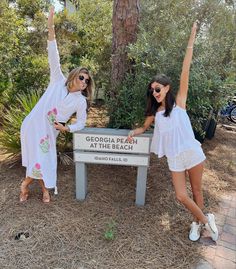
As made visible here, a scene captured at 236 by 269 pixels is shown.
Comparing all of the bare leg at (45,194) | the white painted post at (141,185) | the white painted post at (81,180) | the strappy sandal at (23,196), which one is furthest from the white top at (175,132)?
the strappy sandal at (23,196)

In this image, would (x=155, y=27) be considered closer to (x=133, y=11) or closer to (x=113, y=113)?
(x=133, y=11)

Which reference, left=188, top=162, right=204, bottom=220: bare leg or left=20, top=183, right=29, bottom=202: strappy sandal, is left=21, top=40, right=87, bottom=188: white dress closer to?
left=20, top=183, right=29, bottom=202: strappy sandal

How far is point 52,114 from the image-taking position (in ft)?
10.9

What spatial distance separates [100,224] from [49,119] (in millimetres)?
1270

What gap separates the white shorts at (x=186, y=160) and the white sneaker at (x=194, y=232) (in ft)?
2.17


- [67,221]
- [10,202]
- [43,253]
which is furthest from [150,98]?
[10,202]

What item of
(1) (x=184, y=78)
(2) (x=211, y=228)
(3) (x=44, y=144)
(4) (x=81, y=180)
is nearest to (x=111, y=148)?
(4) (x=81, y=180)

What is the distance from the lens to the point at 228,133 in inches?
301

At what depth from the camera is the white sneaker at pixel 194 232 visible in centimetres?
310

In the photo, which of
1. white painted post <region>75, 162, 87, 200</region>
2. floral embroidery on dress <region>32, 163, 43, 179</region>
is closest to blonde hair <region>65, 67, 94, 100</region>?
white painted post <region>75, 162, 87, 200</region>

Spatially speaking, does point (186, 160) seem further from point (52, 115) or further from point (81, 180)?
point (52, 115)

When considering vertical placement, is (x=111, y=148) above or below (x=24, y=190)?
above

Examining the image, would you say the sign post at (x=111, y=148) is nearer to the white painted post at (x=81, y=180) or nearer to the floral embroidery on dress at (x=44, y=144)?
the white painted post at (x=81, y=180)

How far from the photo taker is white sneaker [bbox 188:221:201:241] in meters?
3.10
